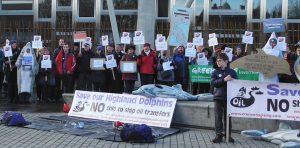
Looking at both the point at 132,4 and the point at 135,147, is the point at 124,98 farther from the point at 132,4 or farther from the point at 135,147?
the point at 132,4

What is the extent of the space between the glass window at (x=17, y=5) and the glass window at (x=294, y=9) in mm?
13936

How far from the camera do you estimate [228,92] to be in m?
10.3

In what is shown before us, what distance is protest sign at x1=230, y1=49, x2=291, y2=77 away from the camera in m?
10.7

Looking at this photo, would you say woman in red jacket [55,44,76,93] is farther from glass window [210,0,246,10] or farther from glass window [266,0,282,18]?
glass window [266,0,282,18]

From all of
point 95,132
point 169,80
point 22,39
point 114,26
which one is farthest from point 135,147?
point 22,39

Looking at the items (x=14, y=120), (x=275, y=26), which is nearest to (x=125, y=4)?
(x=275, y=26)

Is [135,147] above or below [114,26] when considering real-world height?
below

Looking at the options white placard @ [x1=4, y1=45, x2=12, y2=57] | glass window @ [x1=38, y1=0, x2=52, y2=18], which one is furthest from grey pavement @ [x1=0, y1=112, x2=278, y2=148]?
glass window @ [x1=38, y1=0, x2=52, y2=18]

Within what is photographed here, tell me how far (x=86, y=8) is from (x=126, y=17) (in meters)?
2.30

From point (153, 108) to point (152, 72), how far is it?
14.3 feet

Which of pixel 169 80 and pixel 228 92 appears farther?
pixel 169 80

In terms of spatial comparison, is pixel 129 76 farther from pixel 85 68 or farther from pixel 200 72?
pixel 200 72

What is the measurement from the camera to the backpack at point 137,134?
10086 mm

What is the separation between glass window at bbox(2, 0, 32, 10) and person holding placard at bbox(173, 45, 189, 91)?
1501cm
